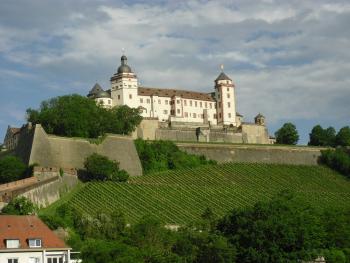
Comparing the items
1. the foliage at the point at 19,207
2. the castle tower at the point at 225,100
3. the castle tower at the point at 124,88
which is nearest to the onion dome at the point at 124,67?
the castle tower at the point at 124,88

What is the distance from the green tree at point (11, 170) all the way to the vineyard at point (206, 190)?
6355 mm

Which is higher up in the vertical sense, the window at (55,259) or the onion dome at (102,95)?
the onion dome at (102,95)

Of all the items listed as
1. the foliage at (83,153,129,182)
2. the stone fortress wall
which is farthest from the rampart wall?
the foliage at (83,153,129,182)

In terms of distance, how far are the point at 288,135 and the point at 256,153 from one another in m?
21.2

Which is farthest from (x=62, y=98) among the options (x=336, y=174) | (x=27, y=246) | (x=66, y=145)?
(x=27, y=246)

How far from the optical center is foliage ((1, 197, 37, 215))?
67.0m

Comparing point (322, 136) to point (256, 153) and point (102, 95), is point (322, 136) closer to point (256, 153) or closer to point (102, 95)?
point (256, 153)

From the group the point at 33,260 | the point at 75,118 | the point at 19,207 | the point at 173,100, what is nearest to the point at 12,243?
the point at 33,260

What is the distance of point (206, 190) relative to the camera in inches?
3524

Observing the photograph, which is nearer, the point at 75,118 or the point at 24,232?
the point at 24,232

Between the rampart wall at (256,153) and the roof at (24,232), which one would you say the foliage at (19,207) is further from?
the rampart wall at (256,153)

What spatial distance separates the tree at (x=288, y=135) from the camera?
132 m

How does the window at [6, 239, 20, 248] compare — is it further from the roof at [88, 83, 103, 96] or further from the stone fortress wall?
the roof at [88, 83, 103, 96]

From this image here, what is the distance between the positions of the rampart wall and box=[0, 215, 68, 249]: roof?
184 ft
